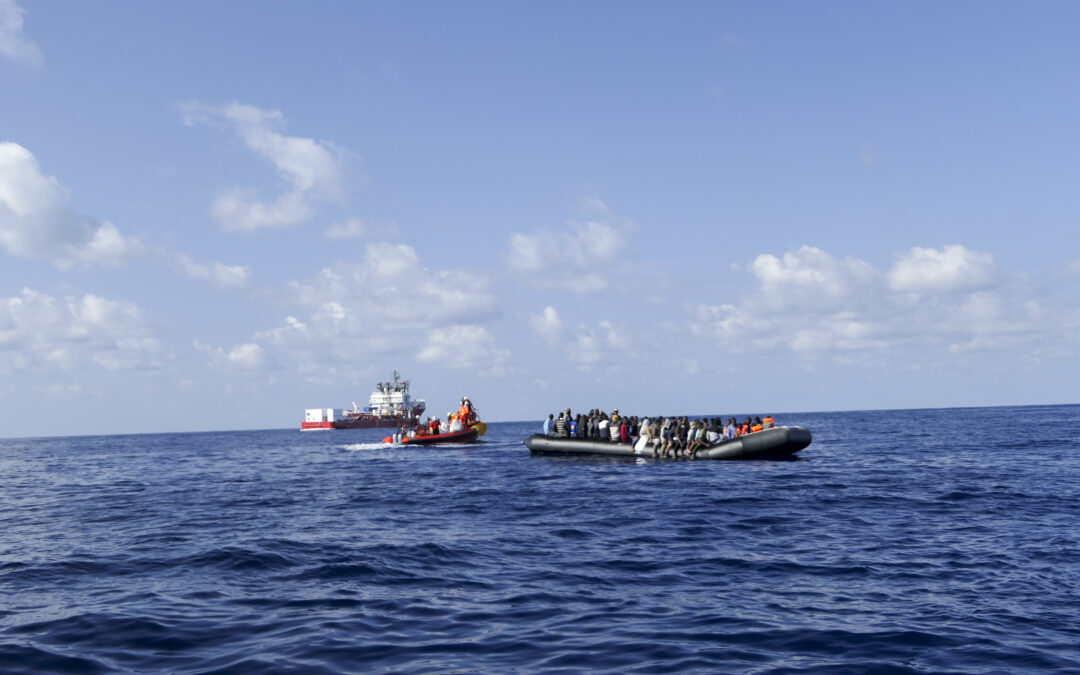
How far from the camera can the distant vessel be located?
128m

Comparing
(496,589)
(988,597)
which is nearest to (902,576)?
(988,597)

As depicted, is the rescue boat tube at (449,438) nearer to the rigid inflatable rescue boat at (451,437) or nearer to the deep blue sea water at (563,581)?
the rigid inflatable rescue boat at (451,437)

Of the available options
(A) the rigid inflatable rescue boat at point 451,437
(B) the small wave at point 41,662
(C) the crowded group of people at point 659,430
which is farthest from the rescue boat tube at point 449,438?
(B) the small wave at point 41,662

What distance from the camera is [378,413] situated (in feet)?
443

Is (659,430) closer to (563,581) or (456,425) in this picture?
(456,425)

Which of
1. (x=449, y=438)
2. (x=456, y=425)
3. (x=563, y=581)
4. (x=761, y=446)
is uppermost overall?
(x=456, y=425)

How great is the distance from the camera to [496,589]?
10.7 m

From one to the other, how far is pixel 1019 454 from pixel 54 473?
5138cm

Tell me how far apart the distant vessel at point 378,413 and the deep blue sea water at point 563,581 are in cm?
10293

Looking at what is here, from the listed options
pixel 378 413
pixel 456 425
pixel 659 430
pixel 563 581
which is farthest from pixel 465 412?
pixel 378 413

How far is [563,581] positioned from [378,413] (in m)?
128

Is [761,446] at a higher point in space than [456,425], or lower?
lower

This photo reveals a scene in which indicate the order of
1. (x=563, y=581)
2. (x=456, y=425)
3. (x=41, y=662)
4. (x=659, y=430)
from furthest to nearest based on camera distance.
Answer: (x=456, y=425) → (x=659, y=430) → (x=563, y=581) → (x=41, y=662)

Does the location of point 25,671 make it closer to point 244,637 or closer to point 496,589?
point 244,637
